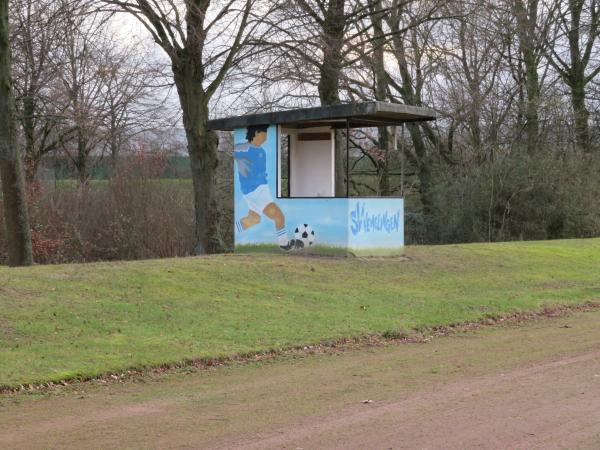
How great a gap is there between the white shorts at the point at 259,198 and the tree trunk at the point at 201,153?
4.45m

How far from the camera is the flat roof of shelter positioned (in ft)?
58.0

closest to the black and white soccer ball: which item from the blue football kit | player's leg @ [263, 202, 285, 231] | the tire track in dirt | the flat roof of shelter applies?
player's leg @ [263, 202, 285, 231]

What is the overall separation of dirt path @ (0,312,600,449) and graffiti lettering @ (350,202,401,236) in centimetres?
725

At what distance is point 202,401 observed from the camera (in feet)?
26.8

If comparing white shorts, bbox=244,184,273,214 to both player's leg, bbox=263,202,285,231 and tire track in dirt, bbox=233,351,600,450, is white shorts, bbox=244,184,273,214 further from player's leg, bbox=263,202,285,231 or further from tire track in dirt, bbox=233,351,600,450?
tire track in dirt, bbox=233,351,600,450

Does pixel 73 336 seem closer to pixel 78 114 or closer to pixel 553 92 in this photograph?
pixel 78 114

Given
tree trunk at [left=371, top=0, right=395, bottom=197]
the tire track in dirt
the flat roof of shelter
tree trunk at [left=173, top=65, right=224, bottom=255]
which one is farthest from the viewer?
tree trunk at [left=371, top=0, right=395, bottom=197]

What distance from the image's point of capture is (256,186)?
63.0 feet

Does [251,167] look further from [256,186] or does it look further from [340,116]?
[340,116]

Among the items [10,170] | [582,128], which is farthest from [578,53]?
Result: [10,170]

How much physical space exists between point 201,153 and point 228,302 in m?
10.9

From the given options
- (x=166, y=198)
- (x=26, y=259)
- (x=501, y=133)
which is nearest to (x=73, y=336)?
(x=26, y=259)

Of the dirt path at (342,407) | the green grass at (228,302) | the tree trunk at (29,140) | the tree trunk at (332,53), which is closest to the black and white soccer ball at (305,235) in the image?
Answer: the green grass at (228,302)

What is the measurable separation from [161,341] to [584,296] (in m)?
10.1
